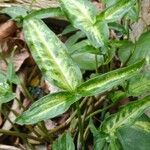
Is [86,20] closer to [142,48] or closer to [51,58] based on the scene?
[51,58]

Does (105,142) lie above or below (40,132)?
above

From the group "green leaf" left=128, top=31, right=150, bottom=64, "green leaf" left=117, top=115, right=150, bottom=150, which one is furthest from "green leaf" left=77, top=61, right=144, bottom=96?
"green leaf" left=128, top=31, right=150, bottom=64

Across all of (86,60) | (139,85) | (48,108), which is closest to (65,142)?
(48,108)

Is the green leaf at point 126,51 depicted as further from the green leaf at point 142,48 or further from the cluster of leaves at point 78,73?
the cluster of leaves at point 78,73

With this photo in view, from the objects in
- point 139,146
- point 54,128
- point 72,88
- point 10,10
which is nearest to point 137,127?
point 139,146

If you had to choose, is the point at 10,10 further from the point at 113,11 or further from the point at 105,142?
the point at 105,142

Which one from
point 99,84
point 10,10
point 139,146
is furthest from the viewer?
→ point 10,10

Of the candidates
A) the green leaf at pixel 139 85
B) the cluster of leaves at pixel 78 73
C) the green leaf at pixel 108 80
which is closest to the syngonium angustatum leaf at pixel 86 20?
the cluster of leaves at pixel 78 73

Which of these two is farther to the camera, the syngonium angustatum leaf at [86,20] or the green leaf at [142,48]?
the green leaf at [142,48]
